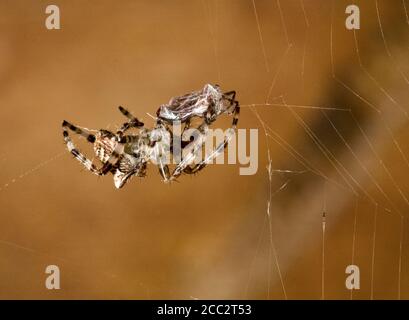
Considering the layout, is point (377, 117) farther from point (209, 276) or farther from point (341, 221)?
point (209, 276)

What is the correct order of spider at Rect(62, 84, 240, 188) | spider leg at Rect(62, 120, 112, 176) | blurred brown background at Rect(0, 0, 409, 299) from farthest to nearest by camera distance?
blurred brown background at Rect(0, 0, 409, 299)
spider leg at Rect(62, 120, 112, 176)
spider at Rect(62, 84, 240, 188)

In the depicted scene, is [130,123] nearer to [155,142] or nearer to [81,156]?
[155,142]

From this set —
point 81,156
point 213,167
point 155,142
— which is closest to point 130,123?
point 155,142

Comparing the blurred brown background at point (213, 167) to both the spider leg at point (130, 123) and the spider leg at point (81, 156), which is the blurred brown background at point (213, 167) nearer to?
the spider leg at point (81, 156)

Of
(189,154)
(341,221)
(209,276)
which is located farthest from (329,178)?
(189,154)

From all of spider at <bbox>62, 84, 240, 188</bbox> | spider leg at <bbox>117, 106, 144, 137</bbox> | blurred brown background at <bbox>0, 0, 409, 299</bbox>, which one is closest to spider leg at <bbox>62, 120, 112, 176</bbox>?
spider at <bbox>62, 84, 240, 188</bbox>

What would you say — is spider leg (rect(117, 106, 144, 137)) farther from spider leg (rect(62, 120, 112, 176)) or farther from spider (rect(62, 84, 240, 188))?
spider leg (rect(62, 120, 112, 176))
